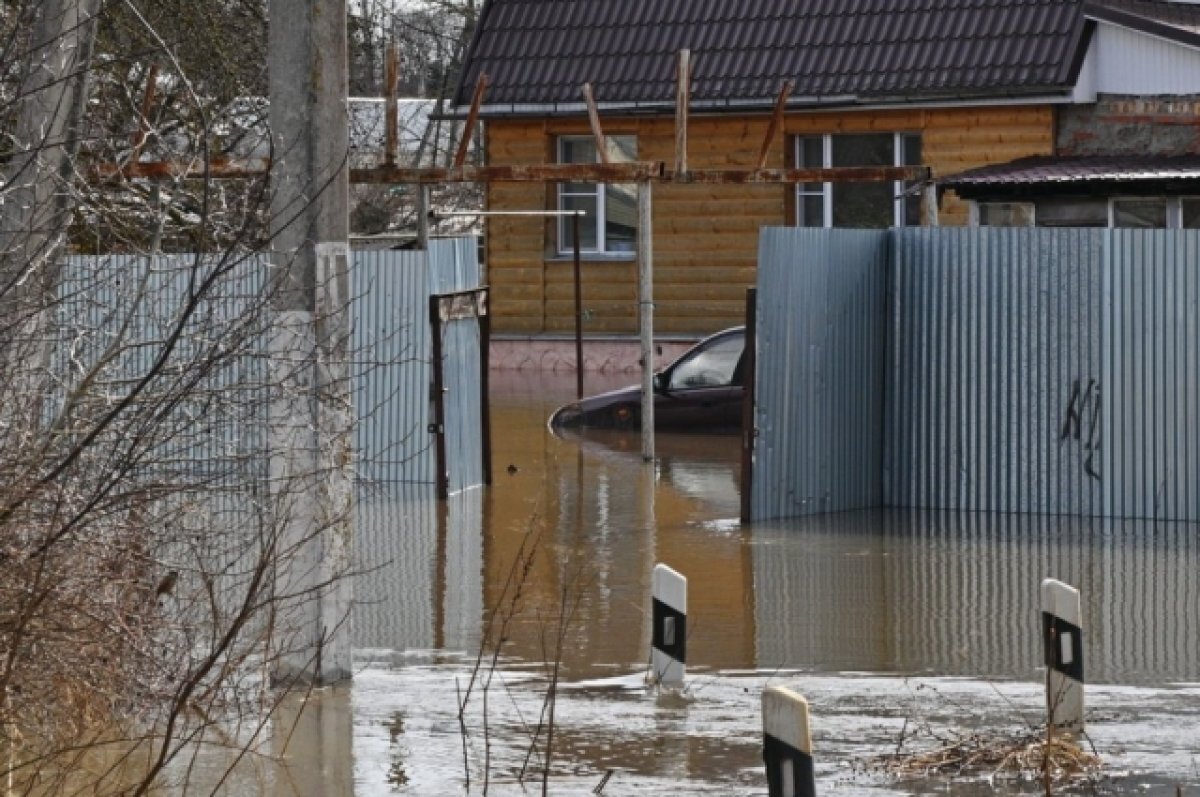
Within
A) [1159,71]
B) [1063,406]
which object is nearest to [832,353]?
[1063,406]

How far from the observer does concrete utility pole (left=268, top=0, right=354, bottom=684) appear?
30.6 feet

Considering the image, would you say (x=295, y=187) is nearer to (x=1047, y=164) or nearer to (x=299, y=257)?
(x=299, y=257)

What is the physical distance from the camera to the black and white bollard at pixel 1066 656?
326 inches

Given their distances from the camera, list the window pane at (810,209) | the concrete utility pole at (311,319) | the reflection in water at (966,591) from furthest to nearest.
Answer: the window pane at (810,209), the reflection in water at (966,591), the concrete utility pole at (311,319)

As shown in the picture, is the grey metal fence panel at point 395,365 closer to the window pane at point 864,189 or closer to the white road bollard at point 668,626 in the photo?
the white road bollard at point 668,626

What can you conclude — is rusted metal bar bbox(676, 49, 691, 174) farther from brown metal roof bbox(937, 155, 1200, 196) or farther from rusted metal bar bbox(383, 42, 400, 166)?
brown metal roof bbox(937, 155, 1200, 196)

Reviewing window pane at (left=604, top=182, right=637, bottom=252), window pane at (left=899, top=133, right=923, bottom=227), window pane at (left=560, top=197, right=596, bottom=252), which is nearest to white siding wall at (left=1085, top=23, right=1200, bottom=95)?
window pane at (left=899, top=133, right=923, bottom=227)

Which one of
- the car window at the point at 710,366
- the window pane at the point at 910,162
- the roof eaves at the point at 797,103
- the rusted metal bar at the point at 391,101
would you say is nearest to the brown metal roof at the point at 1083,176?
the roof eaves at the point at 797,103

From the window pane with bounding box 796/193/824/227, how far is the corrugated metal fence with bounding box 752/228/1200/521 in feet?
42.2

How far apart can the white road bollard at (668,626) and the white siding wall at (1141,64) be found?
17.0 metres

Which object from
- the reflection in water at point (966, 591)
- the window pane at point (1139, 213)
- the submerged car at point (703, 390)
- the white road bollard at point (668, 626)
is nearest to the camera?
the white road bollard at point (668, 626)

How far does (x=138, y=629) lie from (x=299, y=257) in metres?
2.26

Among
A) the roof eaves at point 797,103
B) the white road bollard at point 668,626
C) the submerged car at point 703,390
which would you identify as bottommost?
the white road bollard at point 668,626

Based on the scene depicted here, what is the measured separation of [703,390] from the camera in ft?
66.3
